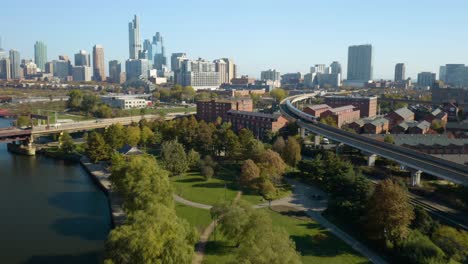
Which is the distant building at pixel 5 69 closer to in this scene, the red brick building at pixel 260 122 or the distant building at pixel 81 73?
the distant building at pixel 81 73

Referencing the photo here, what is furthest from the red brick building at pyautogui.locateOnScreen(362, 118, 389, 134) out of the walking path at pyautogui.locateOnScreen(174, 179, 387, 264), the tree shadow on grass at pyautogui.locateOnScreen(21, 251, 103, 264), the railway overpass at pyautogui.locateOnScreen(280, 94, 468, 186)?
the tree shadow on grass at pyautogui.locateOnScreen(21, 251, 103, 264)

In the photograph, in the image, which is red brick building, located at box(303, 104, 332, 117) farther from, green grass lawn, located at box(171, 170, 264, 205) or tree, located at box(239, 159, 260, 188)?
tree, located at box(239, 159, 260, 188)

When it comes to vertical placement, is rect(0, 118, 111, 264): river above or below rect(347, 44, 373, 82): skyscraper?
below

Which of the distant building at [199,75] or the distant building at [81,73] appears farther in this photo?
the distant building at [81,73]

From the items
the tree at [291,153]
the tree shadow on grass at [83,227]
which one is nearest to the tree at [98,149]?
the tree shadow on grass at [83,227]

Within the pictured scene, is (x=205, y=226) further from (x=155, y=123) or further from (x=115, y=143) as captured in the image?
(x=155, y=123)

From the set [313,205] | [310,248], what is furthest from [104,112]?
[310,248]
